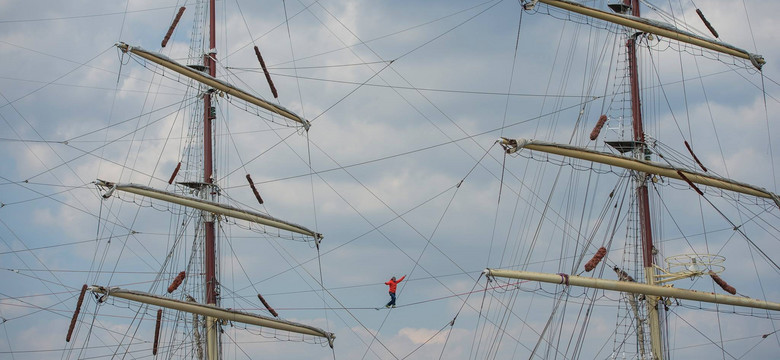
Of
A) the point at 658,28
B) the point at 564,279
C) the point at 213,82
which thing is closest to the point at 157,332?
the point at 213,82

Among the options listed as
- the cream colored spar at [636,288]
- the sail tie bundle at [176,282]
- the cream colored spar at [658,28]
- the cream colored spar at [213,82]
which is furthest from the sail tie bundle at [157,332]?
the cream colored spar at [658,28]

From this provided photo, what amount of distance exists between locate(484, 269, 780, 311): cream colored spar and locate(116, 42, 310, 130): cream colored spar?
49.6 ft

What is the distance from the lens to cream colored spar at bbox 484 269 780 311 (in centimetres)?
6062

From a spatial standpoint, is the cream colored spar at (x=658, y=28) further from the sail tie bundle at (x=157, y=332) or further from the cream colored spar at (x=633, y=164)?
the sail tie bundle at (x=157, y=332)

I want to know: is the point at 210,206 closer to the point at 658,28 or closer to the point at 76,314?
the point at 76,314

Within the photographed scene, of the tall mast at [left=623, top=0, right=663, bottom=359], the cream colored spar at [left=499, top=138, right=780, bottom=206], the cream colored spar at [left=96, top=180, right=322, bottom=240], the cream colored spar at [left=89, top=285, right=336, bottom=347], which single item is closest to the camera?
the cream colored spar at [left=499, top=138, right=780, bottom=206]

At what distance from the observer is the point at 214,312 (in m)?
67.4

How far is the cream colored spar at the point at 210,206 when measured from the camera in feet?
217

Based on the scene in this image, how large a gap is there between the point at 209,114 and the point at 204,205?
566 centimetres

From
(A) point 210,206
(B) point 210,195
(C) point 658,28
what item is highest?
(C) point 658,28

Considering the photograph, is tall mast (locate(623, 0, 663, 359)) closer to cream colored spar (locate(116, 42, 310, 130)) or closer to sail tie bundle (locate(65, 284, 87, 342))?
cream colored spar (locate(116, 42, 310, 130))

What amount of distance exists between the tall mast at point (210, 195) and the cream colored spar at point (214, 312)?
1081 mm

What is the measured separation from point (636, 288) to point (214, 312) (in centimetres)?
1945

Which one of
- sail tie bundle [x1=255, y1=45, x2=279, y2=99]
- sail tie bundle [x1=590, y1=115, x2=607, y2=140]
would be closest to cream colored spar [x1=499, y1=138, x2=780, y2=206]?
sail tie bundle [x1=590, y1=115, x2=607, y2=140]
